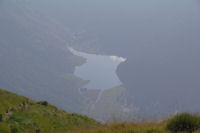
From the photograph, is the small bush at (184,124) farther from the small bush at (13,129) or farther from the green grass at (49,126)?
the small bush at (13,129)

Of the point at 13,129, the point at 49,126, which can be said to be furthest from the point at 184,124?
the point at 49,126

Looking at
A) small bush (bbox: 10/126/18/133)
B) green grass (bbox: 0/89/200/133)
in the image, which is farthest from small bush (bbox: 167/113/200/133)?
small bush (bbox: 10/126/18/133)

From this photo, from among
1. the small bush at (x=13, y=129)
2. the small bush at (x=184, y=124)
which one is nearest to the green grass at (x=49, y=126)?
the small bush at (x=13, y=129)

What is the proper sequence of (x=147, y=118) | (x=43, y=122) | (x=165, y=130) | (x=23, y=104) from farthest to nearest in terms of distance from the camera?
(x=23, y=104) < (x=43, y=122) < (x=147, y=118) < (x=165, y=130)

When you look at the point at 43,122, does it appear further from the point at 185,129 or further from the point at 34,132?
the point at 185,129

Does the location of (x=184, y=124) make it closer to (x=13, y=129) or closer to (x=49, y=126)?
(x=13, y=129)

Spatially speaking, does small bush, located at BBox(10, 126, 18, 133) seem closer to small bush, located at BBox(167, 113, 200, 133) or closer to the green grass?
the green grass

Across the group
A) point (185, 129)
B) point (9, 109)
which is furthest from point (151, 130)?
point (9, 109)

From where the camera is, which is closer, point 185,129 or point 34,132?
point 185,129

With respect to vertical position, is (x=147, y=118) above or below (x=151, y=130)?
above
